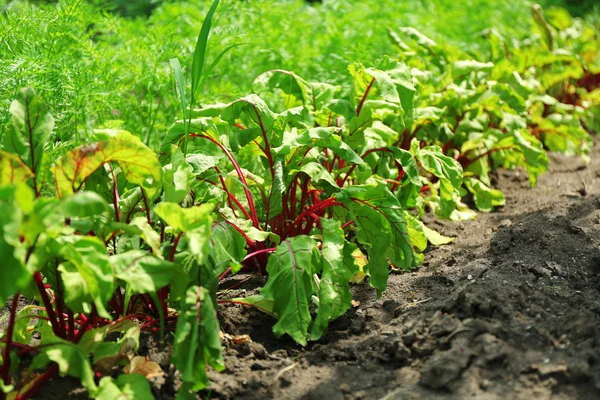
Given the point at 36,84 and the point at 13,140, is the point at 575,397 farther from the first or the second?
the point at 36,84

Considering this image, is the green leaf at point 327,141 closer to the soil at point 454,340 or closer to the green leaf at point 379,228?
the green leaf at point 379,228

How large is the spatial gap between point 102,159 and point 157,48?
4.52ft

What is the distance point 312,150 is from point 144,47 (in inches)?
44.7

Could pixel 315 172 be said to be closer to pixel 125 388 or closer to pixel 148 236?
pixel 148 236

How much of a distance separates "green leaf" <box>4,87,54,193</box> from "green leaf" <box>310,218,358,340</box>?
3.04ft

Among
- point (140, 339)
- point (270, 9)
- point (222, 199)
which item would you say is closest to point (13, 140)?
point (140, 339)

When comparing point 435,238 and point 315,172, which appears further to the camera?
point 435,238

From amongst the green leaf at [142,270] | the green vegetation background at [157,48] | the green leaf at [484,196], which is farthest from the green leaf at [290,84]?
the green leaf at [142,270]

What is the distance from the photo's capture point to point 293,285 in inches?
89.3

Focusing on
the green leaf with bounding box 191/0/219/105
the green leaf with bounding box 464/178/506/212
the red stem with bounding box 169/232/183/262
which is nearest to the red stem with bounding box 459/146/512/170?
the green leaf with bounding box 464/178/506/212

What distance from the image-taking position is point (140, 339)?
229 cm

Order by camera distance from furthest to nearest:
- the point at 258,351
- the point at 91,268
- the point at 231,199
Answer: the point at 231,199
the point at 258,351
the point at 91,268

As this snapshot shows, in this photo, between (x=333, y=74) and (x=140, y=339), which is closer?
(x=140, y=339)

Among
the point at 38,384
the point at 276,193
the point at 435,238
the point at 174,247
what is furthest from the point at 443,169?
the point at 38,384
